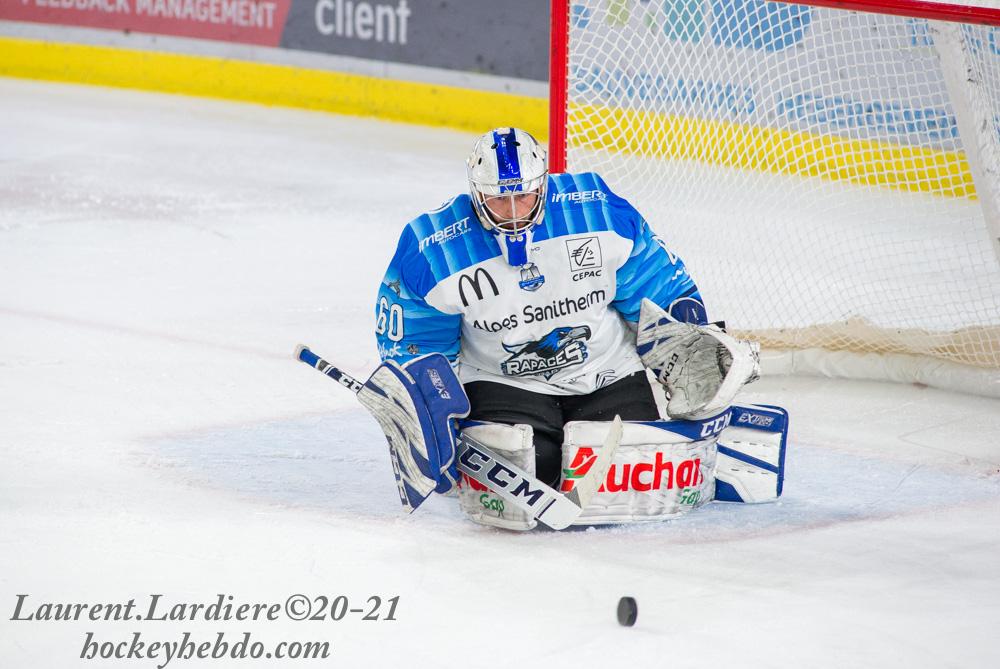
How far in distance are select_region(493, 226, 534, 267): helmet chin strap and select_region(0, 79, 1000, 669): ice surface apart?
22.1 inches

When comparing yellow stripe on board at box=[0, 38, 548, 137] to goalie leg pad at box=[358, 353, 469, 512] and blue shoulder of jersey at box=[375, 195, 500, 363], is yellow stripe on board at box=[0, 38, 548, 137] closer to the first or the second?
blue shoulder of jersey at box=[375, 195, 500, 363]

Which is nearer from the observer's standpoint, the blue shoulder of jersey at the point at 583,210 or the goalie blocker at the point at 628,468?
the goalie blocker at the point at 628,468

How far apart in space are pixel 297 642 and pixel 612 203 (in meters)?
1.23

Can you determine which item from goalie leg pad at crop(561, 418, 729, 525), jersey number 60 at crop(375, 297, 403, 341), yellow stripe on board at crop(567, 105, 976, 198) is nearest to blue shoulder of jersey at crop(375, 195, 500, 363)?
jersey number 60 at crop(375, 297, 403, 341)

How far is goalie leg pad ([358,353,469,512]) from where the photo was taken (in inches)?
111

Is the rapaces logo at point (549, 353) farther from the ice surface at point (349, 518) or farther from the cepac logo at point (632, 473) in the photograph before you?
the ice surface at point (349, 518)

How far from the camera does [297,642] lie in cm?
238

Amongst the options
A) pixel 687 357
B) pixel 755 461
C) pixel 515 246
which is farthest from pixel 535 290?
pixel 755 461

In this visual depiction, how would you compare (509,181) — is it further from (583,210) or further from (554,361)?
(554,361)

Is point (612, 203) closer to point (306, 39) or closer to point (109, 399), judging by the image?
point (109, 399)

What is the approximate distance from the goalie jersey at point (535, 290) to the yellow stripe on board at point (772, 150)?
1.51 m

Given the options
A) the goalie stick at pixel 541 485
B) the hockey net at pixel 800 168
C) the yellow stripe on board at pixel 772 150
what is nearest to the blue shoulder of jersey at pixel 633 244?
the goalie stick at pixel 541 485

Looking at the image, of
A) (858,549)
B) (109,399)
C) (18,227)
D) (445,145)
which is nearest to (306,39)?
(445,145)

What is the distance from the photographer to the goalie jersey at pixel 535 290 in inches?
118
